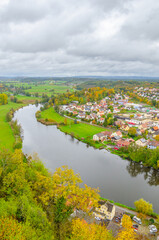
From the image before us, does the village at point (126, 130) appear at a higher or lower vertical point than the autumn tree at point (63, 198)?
lower

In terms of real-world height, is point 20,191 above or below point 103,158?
above

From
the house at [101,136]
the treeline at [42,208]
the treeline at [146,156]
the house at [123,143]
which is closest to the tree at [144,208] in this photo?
the treeline at [42,208]

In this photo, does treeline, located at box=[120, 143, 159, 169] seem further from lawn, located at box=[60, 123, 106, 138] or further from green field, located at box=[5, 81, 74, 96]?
green field, located at box=[5, 81, 74, 96]

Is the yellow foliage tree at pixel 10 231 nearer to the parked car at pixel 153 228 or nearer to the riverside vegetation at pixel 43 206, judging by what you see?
the riverside vegetation at pixel 43 206

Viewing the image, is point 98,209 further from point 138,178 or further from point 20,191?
point 138,178

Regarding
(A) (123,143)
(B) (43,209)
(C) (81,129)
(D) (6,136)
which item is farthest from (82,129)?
(B) (43,209)

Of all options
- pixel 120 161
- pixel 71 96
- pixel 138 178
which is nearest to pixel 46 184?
pixel 138 178
